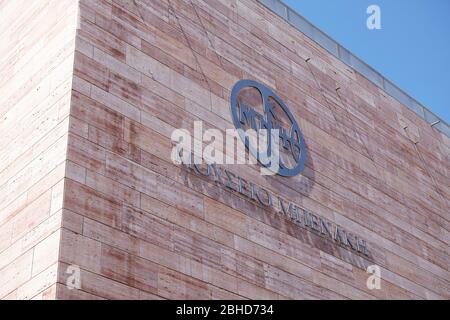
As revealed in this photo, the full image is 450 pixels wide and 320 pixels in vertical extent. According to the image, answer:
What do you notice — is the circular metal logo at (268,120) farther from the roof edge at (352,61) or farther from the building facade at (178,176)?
the roof edge at (352,61)

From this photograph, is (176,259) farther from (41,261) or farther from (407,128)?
(407,128)

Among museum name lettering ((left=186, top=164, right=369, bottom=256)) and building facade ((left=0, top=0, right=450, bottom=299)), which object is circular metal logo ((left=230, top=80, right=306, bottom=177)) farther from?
museum name lettering ((left=186, top=164, right=369, bottom=256))

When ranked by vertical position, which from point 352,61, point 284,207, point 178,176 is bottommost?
point 178,176

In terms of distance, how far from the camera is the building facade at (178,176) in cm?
1187

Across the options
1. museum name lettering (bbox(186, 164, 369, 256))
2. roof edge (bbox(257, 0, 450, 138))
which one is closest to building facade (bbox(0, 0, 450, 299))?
museum name lettering (bbox(186, 164, 369, 256))

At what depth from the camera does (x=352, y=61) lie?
21453 millimetres

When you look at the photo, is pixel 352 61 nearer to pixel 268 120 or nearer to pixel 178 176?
pixel 268 120

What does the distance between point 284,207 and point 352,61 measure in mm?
7409

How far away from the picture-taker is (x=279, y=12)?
64.3ft

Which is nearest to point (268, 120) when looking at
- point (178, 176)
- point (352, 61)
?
point (178, 176)

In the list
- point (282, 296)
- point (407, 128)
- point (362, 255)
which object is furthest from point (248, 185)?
point (407, 128)

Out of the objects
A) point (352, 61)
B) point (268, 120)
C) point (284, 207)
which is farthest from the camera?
point (352, 61)

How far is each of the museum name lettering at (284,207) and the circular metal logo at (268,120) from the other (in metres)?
0.77
